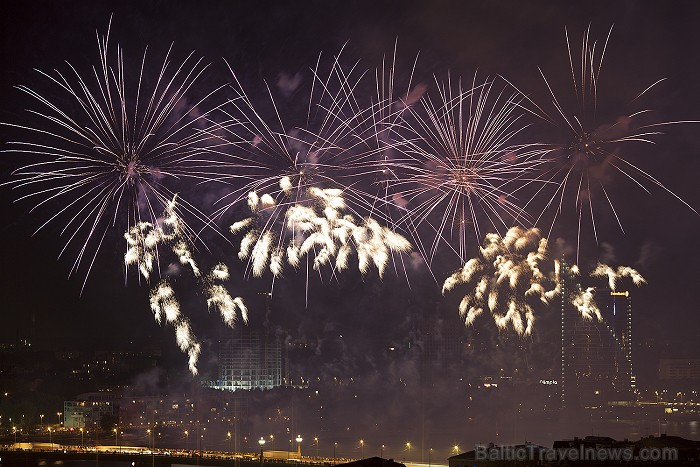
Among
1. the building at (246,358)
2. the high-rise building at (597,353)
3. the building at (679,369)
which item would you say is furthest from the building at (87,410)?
the building at (679,369)

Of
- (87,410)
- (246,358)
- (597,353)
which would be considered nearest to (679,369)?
(597,353)

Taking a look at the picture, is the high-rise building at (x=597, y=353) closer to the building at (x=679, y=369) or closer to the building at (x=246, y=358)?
the building at (x=679, y=369)

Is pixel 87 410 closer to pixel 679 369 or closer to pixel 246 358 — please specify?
pixel 246 358

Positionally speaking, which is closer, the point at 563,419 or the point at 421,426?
the point at 421,426

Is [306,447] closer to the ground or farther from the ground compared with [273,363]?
closer to the ground

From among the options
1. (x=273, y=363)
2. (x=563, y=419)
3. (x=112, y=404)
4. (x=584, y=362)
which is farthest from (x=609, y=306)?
Answer: (x=112, y=404)

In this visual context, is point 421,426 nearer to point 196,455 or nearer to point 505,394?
point 505,394
